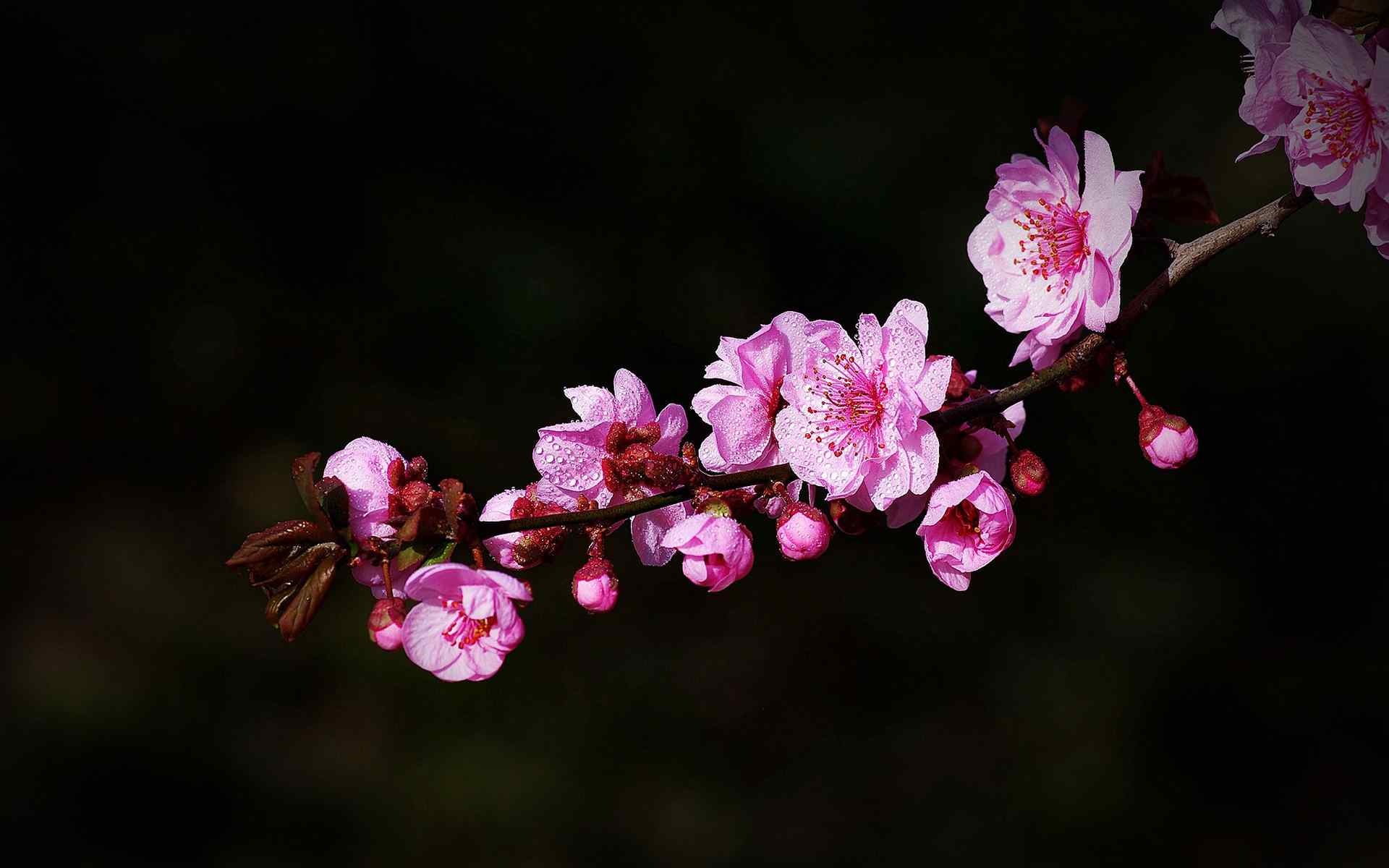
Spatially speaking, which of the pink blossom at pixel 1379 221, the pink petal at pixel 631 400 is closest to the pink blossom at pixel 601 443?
the pink petal at pixel 631 400

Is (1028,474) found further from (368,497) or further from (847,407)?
(368,497)

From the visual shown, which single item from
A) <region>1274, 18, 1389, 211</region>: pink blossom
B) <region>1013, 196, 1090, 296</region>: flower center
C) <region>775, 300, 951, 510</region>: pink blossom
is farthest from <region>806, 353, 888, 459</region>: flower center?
<region>1274, 18, 1389, 211</region>: pink blossom

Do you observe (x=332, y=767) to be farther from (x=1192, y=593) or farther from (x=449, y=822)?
(x=1192, y=593)

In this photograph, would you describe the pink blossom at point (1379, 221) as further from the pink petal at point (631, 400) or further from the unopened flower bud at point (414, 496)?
the unopened flower bud at point (414, 496)

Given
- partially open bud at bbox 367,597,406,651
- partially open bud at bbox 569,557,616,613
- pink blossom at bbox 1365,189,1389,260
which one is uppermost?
pink blossom at bbox 1365,189,1389,260

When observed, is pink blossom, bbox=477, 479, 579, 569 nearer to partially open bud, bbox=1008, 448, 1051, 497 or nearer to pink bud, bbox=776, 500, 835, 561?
pink bud, bbox=776, 500, 835, 561

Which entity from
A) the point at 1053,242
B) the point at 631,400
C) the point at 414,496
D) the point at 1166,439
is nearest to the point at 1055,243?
the point at 1053,242

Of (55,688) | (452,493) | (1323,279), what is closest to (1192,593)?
(1323,279)
